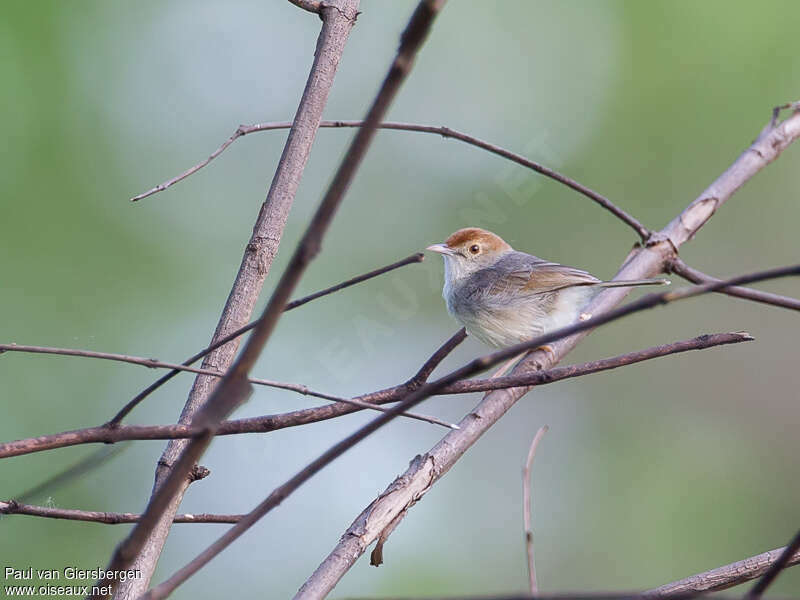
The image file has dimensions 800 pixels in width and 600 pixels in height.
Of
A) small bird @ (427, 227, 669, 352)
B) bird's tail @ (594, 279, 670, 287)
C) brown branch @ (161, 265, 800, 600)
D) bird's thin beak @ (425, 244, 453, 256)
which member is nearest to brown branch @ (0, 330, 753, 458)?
brown branch @ (161, 265, 800, 600)

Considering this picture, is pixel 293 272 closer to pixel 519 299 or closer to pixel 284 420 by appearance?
pixel 284 420

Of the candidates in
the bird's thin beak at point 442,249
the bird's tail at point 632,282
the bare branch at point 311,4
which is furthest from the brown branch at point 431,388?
the bird's thin beak at point 442,249

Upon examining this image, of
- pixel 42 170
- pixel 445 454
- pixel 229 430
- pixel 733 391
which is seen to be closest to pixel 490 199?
pixel 733 391

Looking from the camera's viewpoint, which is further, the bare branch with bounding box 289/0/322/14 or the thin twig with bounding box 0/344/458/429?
the bare branch with bounding box 289/0/322/14

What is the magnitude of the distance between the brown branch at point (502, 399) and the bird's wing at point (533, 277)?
1.80 ft

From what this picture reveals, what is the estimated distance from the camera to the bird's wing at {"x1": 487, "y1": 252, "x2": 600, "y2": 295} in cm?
246

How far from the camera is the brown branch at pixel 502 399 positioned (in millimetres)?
1045

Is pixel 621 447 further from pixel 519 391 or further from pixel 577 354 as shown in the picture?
pixel 519 391

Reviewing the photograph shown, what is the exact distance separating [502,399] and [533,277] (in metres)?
1.22

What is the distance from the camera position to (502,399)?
141 cm

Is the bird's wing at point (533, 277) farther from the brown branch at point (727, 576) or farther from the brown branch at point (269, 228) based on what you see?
the brown branch at point (727, 576)

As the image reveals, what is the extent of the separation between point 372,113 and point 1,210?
3094 mm

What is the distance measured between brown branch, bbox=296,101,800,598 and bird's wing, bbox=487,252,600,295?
21.6 inches

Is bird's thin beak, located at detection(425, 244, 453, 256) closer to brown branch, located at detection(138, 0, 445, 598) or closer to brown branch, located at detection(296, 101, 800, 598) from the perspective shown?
brown branch, located at detection(296, 101, 800, 598)
